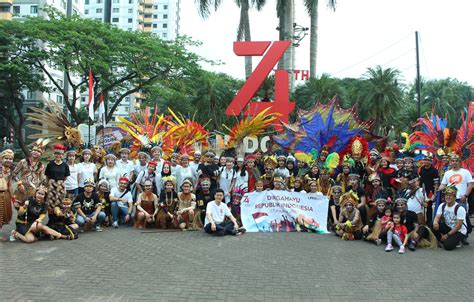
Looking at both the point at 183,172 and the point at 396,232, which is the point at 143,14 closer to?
the point at 183,172

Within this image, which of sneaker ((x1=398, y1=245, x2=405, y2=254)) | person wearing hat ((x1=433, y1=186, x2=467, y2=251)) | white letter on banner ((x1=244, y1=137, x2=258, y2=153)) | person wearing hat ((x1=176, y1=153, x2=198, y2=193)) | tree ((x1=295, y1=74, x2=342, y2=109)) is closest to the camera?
sneaker ((x1=398, y1=245, x2=405, y2=254))

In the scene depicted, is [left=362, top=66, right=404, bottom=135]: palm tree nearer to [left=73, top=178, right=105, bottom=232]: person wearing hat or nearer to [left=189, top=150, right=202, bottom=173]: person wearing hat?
[left=189, top=150, right=202, bottom=173]: person wearing hat

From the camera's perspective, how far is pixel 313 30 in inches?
1064

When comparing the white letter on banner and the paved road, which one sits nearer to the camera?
the paved road

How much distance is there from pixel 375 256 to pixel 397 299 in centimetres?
196

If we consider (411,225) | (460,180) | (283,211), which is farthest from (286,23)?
(411,225)

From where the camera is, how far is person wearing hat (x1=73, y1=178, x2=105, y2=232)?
8.18 m

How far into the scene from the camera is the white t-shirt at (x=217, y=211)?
823cm

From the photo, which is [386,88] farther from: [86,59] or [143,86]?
[86,59]

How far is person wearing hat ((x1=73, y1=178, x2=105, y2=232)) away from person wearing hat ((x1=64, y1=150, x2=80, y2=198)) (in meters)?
0.46

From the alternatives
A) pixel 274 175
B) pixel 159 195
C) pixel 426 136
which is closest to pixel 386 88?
pixel 426 136

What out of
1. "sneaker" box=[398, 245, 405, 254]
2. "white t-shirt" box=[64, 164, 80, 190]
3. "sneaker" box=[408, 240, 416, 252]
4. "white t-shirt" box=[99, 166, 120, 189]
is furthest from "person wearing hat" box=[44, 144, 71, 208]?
"sneaker" box=[408, 240, 416, 252]

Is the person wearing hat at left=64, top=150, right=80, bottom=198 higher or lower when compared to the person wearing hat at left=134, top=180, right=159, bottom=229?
higher

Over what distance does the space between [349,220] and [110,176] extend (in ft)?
16.9
